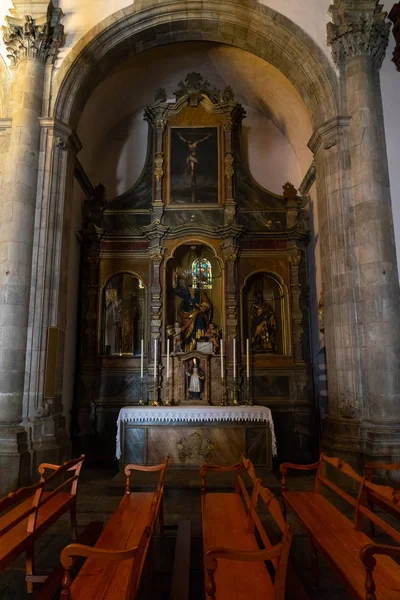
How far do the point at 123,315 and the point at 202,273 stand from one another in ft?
6.41

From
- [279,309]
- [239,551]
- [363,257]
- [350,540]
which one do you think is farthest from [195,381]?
[239,551]

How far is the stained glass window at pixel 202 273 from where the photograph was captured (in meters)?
9.80

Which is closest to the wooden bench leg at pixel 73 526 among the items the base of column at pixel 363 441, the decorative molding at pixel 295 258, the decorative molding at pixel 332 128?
the base of column at pixel 363 441

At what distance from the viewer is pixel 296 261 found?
368 inches

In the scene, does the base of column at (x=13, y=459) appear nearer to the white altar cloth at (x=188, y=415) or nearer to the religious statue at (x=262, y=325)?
the white altar cloth at (x=188, y=415)

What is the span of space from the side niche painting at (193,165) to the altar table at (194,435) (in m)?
4.74

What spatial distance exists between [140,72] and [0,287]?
21.6 feet

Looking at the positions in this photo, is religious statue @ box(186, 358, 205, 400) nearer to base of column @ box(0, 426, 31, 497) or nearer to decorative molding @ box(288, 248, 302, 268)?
decorative molding @ box(288, 248, 302, 268)

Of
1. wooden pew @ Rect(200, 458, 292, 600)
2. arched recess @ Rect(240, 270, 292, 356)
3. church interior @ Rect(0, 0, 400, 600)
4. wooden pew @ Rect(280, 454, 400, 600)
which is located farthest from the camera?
arched recess @ Rect(240, 270, 292, 356)

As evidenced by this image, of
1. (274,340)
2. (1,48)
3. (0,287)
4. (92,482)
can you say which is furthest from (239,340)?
(1,48)

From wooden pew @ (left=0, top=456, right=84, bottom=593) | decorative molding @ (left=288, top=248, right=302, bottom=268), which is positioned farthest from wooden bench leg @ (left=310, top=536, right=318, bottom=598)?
decorative molding @ (left=288, top=248, right=302, bottom=268)

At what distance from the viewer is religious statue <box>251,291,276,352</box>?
926cm

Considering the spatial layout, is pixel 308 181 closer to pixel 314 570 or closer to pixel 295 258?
pixel 295 258

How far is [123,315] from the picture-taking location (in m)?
9.51
